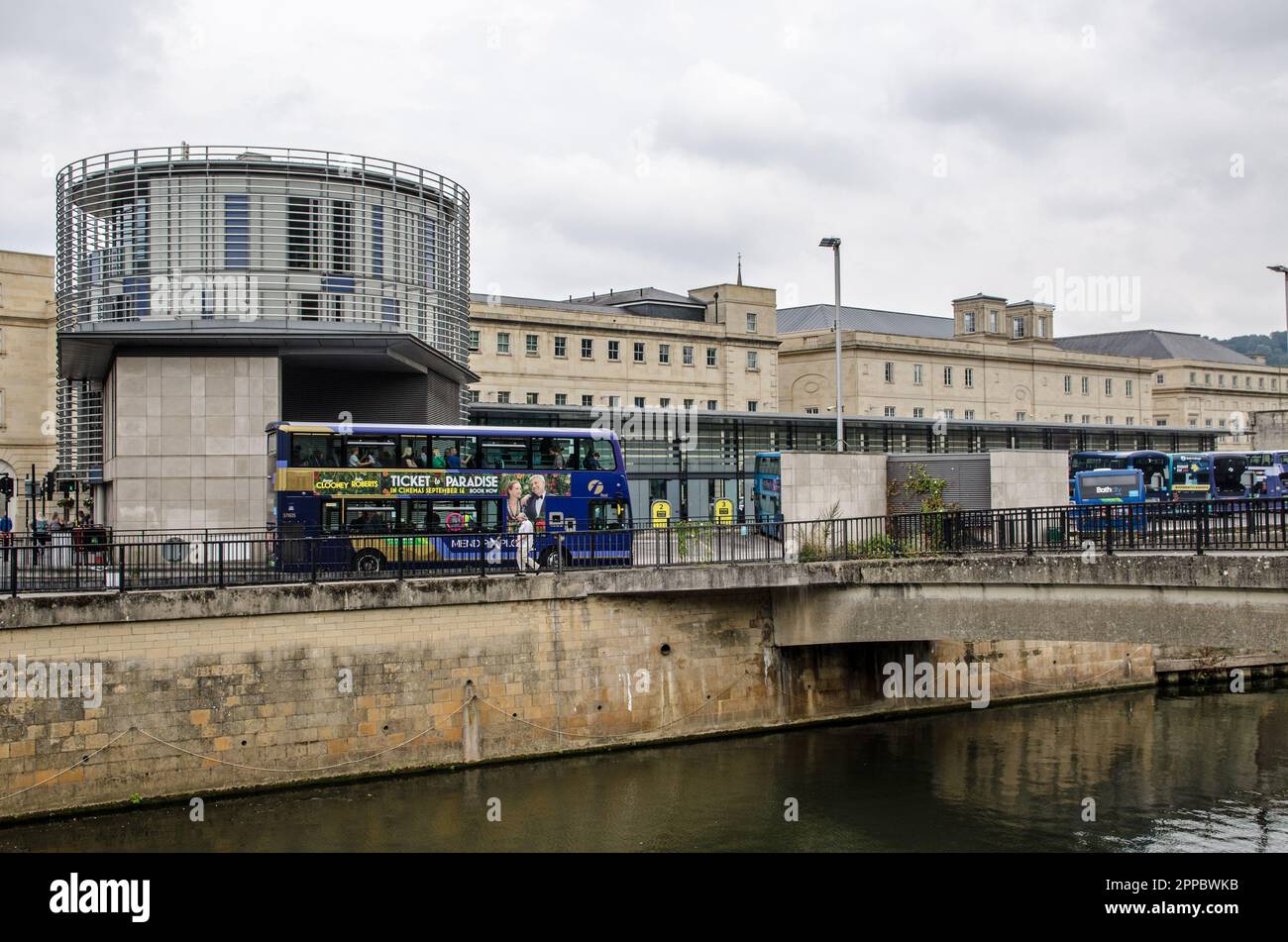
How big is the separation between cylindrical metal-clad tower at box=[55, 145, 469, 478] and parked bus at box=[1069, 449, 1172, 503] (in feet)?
131

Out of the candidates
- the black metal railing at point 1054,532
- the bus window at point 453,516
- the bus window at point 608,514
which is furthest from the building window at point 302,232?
the black metal railing at point 1054,532

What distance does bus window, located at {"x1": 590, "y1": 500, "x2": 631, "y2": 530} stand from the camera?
36406 mm

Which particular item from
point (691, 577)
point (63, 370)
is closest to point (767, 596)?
point (691, 577)

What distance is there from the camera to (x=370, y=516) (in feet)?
108

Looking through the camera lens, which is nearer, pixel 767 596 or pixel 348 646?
pixel 348 646

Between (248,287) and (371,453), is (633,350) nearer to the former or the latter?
(248,287)

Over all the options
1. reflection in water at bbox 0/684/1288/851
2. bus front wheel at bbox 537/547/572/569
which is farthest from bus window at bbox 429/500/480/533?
reflection in water at bbox 0/684/1288/851

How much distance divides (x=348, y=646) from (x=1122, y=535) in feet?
50.4

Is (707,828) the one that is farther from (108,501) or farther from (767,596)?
(108,501)

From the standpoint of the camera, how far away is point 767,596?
31.8 metres

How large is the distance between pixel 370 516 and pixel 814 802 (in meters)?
13.5

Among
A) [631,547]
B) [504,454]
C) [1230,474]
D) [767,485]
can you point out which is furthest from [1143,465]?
[631,547]

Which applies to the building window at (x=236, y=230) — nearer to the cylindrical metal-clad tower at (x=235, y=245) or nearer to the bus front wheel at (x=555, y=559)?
the cylindrical metal-clad tower at (x=235, y=245)
